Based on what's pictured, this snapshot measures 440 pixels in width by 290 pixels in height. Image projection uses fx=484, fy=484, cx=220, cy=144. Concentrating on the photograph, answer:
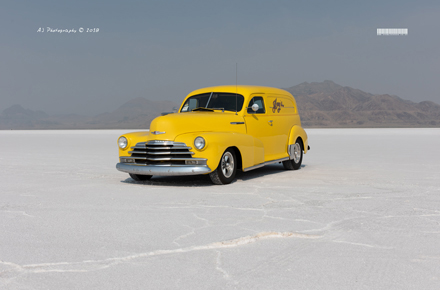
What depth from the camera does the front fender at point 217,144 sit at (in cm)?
837

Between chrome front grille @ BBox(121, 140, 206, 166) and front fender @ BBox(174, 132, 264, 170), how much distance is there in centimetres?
9

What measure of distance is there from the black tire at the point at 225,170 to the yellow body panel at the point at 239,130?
0.55ft

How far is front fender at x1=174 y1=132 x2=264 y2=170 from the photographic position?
8.37 meters

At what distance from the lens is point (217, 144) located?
848 cm

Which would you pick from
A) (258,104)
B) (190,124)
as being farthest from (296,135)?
(190,124)

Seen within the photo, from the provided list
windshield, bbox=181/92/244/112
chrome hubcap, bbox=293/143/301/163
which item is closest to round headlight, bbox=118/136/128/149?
windshield, bbox=181/92/244/112

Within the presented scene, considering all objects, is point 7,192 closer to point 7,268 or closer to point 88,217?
point 88,217

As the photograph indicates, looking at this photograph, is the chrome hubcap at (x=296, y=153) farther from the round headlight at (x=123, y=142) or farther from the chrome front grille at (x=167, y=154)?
the round headlight at (x=123, y=142)

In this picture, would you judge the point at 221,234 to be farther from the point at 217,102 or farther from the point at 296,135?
the point at 296,135

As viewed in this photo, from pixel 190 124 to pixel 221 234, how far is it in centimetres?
406

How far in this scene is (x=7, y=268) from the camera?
4.02 meters

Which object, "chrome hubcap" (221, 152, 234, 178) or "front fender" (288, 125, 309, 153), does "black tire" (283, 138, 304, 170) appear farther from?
"chrome hubcap" (221, 152, 234, 178)

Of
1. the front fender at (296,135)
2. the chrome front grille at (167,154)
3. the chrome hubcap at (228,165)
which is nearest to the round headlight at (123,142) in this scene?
the chrome front grille at (167,154)

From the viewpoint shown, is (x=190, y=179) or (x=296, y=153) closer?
(x=190, y=179)
